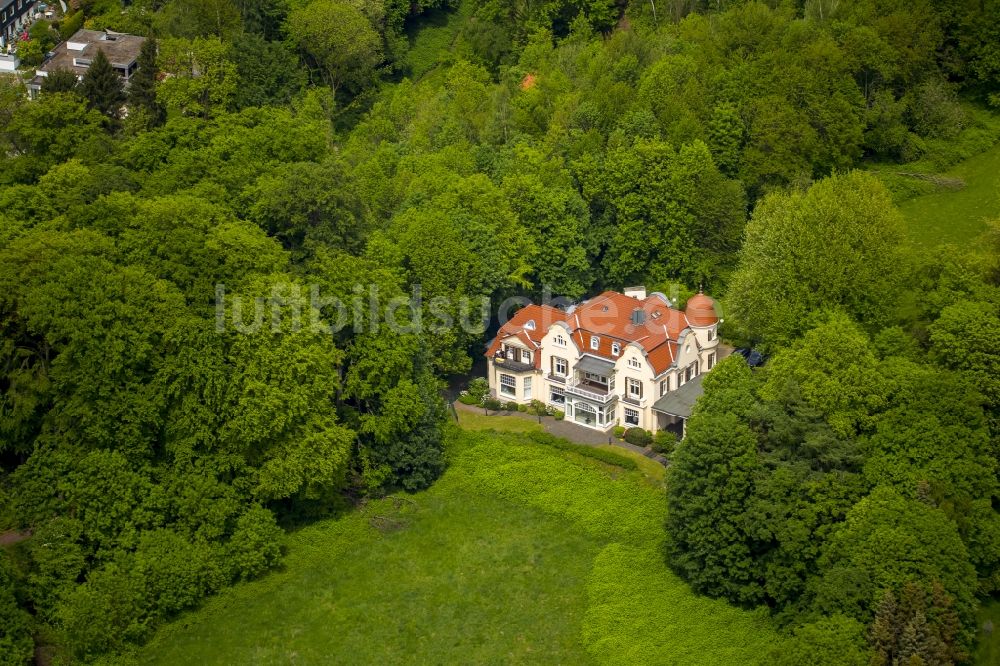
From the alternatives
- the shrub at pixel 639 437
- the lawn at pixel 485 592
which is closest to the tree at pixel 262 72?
the lawn at pixel 485 592

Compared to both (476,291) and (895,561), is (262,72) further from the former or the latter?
(895,561)

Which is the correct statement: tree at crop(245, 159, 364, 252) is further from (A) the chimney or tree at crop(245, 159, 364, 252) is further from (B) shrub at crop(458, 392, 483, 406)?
(A) the chimney

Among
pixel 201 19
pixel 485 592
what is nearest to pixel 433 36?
pixel 201 19

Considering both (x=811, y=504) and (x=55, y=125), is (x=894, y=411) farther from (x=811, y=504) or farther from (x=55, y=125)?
(x=55, y=125)

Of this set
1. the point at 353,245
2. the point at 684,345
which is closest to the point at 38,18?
the point at 353,245

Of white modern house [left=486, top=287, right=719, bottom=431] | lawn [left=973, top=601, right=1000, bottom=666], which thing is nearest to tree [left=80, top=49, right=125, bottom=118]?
white modern house [left=486, top=287, right=719, bottom=431]

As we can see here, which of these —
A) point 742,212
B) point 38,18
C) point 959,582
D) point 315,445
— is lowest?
point 959,582
